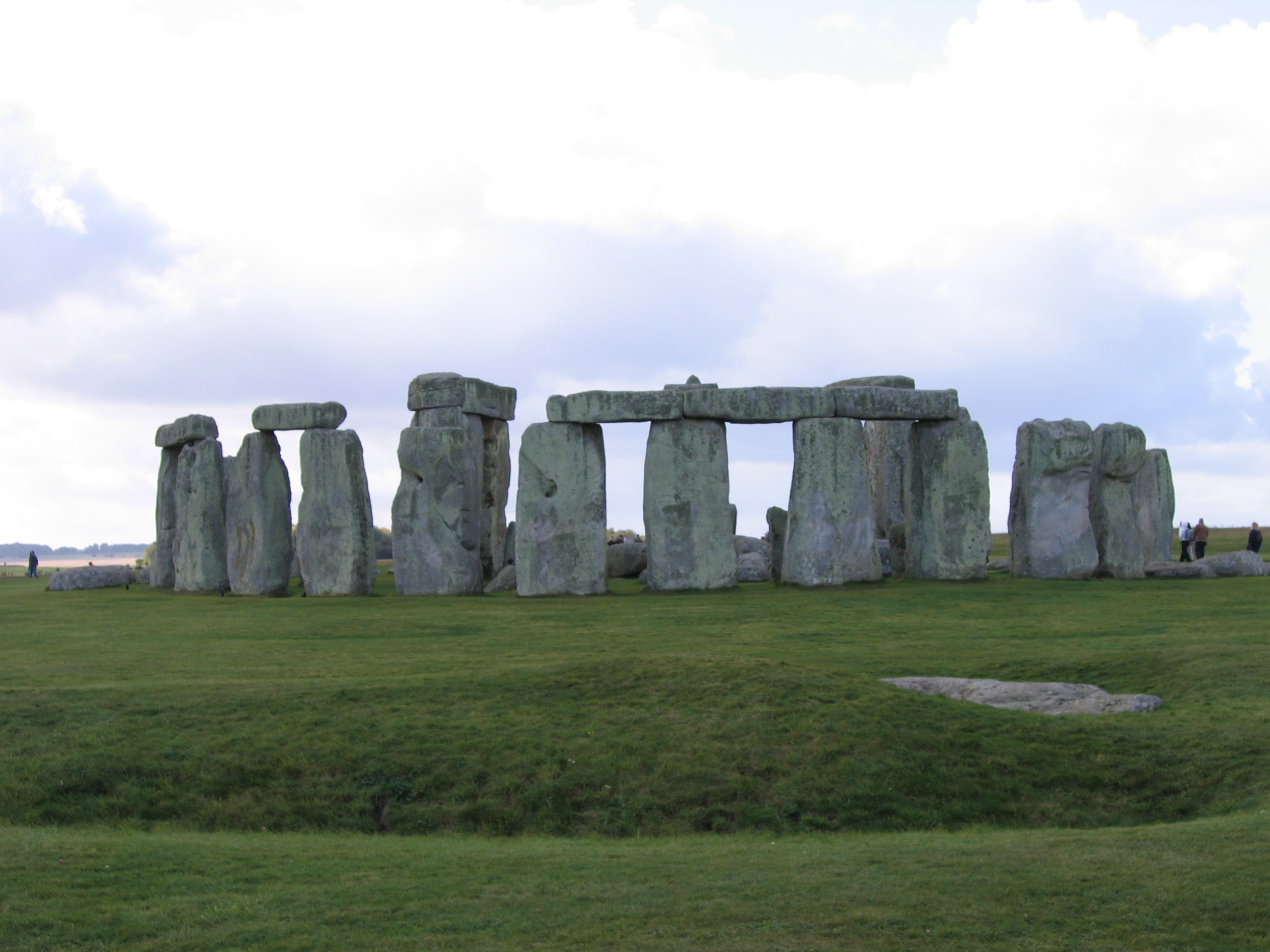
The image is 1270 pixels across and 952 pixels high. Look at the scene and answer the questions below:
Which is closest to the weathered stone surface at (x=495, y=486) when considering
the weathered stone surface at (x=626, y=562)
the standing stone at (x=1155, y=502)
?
the weathered stone surface at (x=626, y=562)

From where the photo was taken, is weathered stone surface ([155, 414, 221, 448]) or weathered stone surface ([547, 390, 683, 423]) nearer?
weathered stone surface ([547, 390, 683, 423])

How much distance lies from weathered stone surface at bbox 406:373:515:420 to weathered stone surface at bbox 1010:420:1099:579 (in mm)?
11563

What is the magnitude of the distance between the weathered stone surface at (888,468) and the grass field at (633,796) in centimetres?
1277

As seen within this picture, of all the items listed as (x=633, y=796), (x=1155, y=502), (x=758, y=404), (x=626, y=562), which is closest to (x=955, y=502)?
(x=758, y=404)

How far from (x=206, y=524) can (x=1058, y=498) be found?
16936 mm

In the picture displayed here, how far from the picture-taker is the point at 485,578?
97.1 feet

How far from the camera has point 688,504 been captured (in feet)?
79.7

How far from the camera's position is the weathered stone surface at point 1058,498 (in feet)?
82.5

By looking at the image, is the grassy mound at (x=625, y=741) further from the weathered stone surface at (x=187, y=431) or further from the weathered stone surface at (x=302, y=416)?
the weathered stone surface at (x=187, y=431)

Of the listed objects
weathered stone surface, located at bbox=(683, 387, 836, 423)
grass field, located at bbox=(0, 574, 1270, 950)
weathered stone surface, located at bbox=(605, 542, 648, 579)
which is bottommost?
grass field, located at bbox=(0, 574, 1270, 950)

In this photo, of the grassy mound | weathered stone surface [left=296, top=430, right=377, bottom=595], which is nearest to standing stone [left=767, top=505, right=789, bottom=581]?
weathered stone surface [left=296, top=430, right=377, bottom=595]

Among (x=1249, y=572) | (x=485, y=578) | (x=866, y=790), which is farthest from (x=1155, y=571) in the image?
(x=866, y=790)

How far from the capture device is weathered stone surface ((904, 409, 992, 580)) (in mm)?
25109

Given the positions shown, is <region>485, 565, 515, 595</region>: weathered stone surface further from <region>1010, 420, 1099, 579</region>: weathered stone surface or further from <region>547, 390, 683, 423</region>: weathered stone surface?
<region>1010, 420, 1099, 579</region>: weathered stone surface
